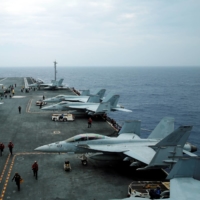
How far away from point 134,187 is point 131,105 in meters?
62.9

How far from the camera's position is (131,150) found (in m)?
20.4

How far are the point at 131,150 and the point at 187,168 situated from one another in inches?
236

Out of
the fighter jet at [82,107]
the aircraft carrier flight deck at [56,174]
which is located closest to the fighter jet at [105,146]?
the aircraft carrier flight deck at [56,174]

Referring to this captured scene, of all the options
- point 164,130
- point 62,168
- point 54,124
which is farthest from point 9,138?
point 164,130

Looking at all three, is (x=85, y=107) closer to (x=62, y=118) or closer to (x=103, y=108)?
(x=103, y=108)

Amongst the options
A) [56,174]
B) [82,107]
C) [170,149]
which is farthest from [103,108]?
[170,149]

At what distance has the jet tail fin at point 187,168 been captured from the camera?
14875 millimetres

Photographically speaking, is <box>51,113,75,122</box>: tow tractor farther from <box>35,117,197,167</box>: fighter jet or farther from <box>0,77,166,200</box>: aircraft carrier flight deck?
<box>35,117,197,167</box>: fighter jet

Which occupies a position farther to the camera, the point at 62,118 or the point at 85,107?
the point at 85,107

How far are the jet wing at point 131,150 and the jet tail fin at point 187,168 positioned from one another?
3877mm

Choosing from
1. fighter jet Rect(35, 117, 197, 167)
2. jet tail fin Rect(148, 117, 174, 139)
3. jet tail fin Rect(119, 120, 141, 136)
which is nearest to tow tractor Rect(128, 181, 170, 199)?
fighter jet Rect(35, 117, 197, 167)

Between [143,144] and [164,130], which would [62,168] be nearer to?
[143,144]

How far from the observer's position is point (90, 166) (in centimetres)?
2167

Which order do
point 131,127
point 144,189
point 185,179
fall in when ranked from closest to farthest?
point 185,179 → point 144,189 → point 131,127
